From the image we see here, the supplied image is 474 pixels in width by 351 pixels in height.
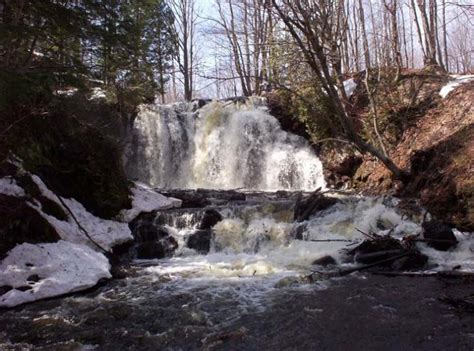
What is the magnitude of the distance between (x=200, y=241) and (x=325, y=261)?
125 inches

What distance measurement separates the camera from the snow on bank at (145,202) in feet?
36.4

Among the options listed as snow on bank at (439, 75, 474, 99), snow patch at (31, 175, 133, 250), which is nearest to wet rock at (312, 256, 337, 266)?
snow patch at (31, 175, 133, 250)

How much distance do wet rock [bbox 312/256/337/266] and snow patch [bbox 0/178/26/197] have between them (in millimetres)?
5787

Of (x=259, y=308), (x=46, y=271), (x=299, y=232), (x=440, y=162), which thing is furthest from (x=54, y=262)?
(x=440, y=162)

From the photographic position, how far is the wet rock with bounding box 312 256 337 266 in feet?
27.5

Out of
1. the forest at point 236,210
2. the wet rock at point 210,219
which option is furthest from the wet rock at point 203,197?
the wet rock at point 210,219

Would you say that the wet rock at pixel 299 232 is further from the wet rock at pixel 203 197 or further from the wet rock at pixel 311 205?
the wet rock at pixel 203 197

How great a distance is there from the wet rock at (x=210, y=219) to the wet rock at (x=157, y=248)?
83cm

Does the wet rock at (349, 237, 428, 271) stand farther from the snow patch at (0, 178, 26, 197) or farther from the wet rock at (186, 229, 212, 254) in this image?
the snow patch at (0, 178, 26, 197)

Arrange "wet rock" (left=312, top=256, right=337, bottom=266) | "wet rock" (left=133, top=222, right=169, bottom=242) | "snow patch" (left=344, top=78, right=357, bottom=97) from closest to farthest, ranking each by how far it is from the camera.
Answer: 1. "wet rock" (left=312, top=256, right=337, bottom=266)
2. "wet rock" (left=133, top=222, right=169, bottom=242)
3. "snow patch" (left=344, top=78, right=357, bottom=97)

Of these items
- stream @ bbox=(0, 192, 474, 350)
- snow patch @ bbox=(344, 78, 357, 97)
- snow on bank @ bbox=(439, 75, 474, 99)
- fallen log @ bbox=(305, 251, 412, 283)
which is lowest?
stream @ bbox=(0, 192, 474, 350)

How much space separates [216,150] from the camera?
18844 mm

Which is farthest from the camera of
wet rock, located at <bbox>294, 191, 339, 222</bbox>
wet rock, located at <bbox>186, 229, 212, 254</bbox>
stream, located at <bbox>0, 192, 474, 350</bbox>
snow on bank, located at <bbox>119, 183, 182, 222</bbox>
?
snow on bank, located at <bbox>119, 183, 182, 222</bbox>

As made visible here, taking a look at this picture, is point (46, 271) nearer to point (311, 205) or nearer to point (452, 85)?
point (311, 205)
